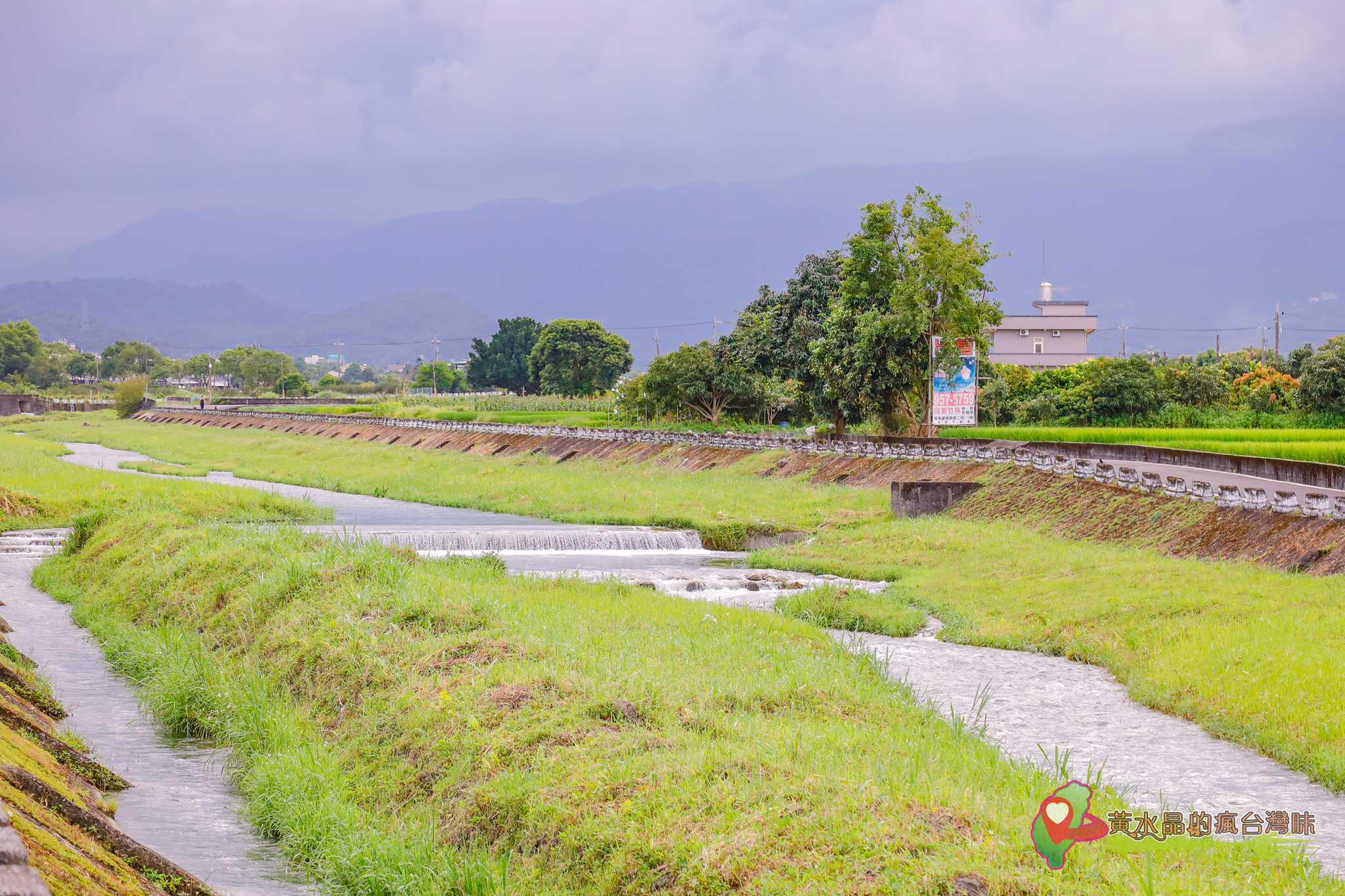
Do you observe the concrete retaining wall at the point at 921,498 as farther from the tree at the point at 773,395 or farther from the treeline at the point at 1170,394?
the tree at the point at 773,395

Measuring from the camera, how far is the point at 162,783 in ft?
44.0

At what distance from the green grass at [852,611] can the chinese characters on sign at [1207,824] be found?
10385mm

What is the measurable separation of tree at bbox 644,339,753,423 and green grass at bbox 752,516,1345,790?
45990mm

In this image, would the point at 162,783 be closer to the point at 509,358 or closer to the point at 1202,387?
the point at 1202,387

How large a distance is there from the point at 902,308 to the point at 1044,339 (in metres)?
72.5

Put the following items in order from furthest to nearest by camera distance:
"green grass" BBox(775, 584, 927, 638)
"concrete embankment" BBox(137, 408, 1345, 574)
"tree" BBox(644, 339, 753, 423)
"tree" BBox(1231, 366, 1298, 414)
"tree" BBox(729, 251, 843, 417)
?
"tree" BBox(644, 339, 753, 423)
"tree" BBox(729, 251, 843, 417)
"tree" BBox(1231, 366, 1298, 414)
"concrete embankment" BBox(137, 408, 1345, 574)
"green grass" BBox(775, 584, 927, 638)

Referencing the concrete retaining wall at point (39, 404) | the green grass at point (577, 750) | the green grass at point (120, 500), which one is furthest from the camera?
the concrete retaining wall at point (39, 404)

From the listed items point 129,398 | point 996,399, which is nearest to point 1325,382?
point 996,399

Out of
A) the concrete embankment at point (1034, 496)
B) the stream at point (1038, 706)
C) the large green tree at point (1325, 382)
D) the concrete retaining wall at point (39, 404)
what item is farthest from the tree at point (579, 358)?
the stream at point (1038, 706)

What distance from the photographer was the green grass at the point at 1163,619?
14.2m

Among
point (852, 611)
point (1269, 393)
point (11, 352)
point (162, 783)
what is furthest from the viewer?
point (11, 352)

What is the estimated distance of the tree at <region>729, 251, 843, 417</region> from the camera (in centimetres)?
6288

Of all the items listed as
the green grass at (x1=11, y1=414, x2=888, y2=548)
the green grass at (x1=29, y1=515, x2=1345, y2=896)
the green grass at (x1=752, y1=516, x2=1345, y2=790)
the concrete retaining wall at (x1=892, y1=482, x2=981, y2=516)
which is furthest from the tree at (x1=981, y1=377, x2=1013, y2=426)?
the green grass at (x1=29, y1=515, x2=1345, y2=896)

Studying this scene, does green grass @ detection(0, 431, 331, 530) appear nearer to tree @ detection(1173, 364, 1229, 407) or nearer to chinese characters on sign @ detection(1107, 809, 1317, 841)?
chinese characters on sign @ detection(1107, 809, 1317, 841)
